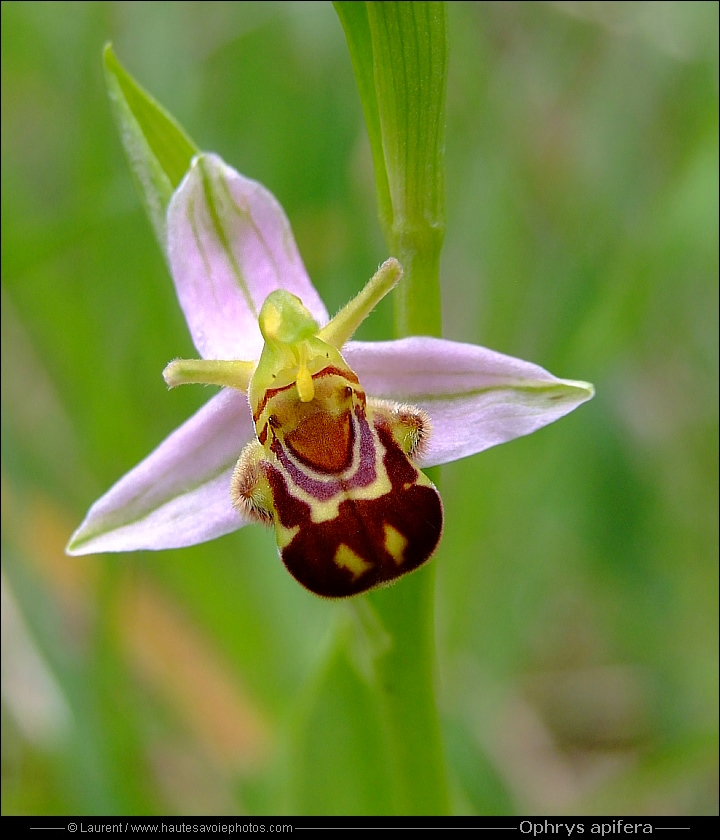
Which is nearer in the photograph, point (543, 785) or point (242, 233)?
point (242, 233)

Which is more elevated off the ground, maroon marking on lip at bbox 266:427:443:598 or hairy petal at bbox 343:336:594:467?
hairy petal at bbox 343:336:594:467

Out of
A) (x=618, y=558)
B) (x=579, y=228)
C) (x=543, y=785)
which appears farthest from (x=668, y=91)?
(x=543, y=785)

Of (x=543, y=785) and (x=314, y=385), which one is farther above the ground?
(x=314, y=385)

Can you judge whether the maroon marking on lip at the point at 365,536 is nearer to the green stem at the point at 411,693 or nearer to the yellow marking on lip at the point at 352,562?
the yellow marking on lip at the point at 352,562

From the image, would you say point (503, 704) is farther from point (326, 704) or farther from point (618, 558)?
point (326, 704)

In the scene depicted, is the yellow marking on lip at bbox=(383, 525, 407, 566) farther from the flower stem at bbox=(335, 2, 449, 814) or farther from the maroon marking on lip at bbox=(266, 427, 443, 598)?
the flower stem at bbox=(335, 2, 449, 814)

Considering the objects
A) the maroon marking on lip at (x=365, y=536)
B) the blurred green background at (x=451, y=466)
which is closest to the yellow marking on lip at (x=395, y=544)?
the maroon marking on lip at (x=365, y=536)

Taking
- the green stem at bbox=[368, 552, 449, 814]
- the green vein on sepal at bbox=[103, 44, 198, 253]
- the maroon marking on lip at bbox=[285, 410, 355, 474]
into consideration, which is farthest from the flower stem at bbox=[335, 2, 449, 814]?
the green vein on sepal at bbox=[103, 44, 198, 253]
